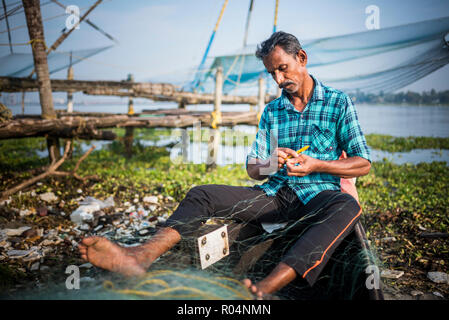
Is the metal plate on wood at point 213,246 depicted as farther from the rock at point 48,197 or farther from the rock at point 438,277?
the rock at point 48,197

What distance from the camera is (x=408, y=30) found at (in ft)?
21.7

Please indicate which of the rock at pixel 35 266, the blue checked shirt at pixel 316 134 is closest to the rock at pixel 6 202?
the rock at pixel 35 266

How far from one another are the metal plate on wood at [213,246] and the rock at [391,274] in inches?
54.1

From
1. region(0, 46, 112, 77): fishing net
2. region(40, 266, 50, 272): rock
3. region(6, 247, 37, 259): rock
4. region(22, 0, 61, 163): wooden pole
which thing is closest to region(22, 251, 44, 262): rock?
region(6, 247, 37, 259): rock

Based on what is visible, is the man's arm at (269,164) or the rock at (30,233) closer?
the man's arm at (269,164)

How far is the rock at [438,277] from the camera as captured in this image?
229 centimetres

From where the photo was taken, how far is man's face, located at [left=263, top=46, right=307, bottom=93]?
6.87ft

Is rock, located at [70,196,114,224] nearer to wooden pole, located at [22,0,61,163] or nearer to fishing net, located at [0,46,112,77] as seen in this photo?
wooden pole, located at [22,0,61,163]

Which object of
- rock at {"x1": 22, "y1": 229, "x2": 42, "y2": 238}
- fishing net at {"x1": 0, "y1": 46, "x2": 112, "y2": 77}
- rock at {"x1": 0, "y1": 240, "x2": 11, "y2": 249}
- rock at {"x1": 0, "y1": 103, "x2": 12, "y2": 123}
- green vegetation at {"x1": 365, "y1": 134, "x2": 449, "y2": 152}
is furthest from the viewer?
green vegetation at {"x1": 365, "y1": 134, "x2": 449, "y2": 152}

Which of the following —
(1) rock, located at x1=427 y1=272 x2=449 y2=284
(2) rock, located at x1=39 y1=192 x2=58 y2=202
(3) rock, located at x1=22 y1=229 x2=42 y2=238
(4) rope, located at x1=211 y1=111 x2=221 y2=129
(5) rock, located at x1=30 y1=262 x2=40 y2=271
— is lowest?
(1) rock, located at x1=427 y1=272 x2=449 y2=284

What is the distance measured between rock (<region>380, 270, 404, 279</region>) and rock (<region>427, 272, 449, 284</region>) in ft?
0.65

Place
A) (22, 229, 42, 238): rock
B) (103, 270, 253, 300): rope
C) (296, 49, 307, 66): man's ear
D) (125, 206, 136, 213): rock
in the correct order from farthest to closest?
(125, 206, 136, 213): rock, (22, 229, 42, 238): rock, (296, 49, 307, 66): man's ear, (103, 270, 253, 300): rope
